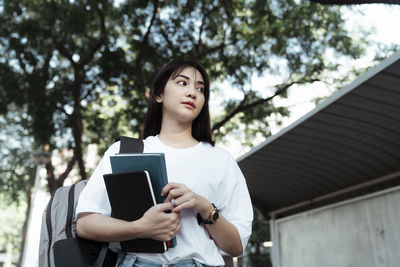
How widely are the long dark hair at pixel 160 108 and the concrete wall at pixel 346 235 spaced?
3.68m

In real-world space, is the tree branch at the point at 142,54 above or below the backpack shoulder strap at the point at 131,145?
above

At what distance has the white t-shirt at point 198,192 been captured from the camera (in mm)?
1585

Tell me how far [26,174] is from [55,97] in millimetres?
7260

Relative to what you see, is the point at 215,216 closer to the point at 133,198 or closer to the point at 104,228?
the point at 133,198

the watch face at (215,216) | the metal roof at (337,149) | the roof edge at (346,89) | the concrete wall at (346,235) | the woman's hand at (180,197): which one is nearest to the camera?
the woman's hand at (180,197)

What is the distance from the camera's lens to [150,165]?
149cm

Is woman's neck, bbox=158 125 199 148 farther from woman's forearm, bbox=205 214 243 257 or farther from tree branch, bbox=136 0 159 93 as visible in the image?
tree branch, bbox=136 0 159 93

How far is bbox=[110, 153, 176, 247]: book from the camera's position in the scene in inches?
58.0

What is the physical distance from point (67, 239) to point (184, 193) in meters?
0.57

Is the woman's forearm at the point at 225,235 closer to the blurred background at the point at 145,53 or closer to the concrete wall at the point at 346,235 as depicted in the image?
the concrete wall at the point at 346,235

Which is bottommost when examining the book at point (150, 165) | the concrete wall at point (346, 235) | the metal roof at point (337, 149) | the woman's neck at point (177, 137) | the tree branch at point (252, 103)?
the concrete wall at point (346, 235)

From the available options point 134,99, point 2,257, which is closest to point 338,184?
point 134,99

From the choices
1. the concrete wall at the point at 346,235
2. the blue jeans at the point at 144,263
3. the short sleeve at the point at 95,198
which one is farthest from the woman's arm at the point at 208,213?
the concrete wall at the point at 346,235

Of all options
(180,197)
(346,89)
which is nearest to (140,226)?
(180,197)
